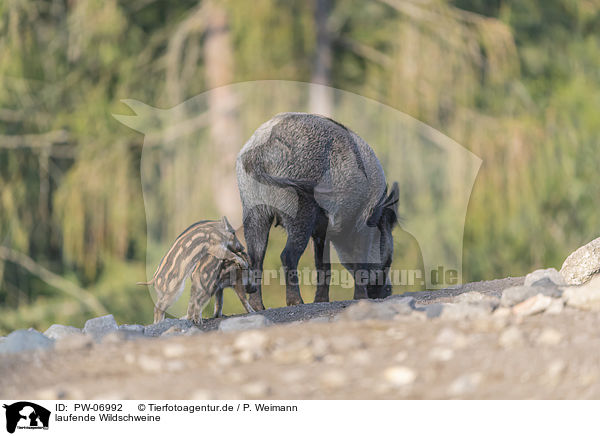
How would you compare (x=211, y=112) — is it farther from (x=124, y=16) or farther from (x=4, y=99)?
(x=4, y=99)

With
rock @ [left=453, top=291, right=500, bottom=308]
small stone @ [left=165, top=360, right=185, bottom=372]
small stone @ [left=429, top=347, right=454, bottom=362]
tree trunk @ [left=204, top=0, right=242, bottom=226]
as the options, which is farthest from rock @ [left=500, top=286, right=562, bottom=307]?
tree trunk @ [left=204, top=0, right=242, bottom=226]

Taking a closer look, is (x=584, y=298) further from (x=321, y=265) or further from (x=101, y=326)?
(x=101, y=326)

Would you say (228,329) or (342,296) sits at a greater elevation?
(228,329)

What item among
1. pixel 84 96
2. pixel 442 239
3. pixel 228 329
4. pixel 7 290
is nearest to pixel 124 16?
pixel 84 96

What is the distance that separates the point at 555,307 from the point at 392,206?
7.79 feet

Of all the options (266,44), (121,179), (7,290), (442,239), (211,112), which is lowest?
(7,290)

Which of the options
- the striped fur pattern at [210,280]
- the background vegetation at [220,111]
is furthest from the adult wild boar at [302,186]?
the background vegetation at [220,111]

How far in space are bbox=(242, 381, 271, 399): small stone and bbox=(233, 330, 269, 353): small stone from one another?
384 millimetres

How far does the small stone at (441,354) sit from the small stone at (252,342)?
0.69m

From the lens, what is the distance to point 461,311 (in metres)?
3.59

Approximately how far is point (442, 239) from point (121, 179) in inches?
201

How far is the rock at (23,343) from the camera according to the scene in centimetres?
366

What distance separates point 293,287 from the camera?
5340 mm

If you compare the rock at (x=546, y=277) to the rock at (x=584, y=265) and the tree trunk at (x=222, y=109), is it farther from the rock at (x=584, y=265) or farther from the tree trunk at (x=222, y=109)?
the tree trunk at (x=222, y=109)
